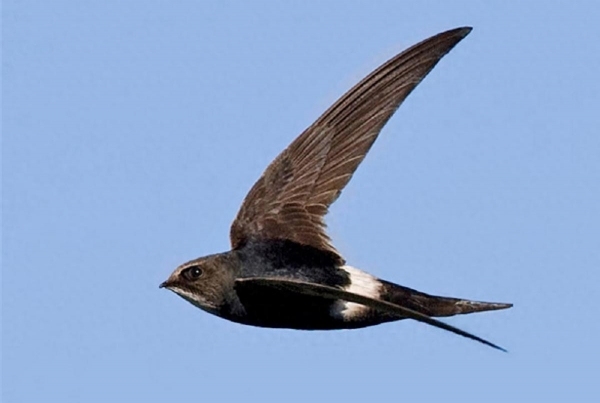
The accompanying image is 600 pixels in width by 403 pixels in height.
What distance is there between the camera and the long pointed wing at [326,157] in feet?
28.3

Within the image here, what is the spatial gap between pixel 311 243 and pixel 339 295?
4.74ft

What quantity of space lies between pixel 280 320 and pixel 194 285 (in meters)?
0.53

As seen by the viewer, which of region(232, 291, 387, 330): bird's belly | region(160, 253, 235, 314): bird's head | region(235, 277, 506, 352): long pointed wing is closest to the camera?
region(235, 277, 506, 352): long pointed wing

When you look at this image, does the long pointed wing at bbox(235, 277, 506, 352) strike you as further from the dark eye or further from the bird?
the dark eye

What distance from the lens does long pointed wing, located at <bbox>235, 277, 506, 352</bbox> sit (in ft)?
20.6

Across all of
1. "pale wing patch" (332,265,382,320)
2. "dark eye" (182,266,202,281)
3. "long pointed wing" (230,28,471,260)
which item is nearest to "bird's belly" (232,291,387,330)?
"pale wing patch" (332,265,382,320)

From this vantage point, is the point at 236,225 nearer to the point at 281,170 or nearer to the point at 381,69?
the point at 281,170

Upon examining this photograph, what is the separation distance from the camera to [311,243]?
854cm

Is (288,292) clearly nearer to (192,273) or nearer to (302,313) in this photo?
(302,313)

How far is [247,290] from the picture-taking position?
26.9 ft

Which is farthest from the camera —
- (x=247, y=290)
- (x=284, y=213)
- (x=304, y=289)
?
(x=284, y=213)

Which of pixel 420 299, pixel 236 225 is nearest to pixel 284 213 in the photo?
pixel 236 225

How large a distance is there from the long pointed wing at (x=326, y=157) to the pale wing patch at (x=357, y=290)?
0.85 ft

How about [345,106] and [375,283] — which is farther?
[345,106]
